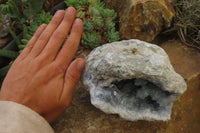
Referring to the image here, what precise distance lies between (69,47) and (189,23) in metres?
1.00

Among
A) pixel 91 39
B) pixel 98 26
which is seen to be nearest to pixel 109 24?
pixel 98 26

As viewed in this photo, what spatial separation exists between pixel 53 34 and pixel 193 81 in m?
1.04

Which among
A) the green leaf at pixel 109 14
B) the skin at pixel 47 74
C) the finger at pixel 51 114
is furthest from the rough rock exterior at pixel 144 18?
the finger at pixel 51 114

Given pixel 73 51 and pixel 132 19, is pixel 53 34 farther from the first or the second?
pixel 132 19

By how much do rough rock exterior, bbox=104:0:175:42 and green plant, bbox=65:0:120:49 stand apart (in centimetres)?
9

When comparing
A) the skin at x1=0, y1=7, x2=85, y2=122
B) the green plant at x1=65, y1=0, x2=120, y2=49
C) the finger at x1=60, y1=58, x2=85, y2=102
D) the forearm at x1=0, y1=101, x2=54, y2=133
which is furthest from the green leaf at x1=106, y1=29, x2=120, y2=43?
the forearm at x1=0, y1=101, x2=54, y2=133

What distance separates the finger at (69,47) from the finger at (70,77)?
2.8 inches

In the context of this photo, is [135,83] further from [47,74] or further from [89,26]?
[89,26]

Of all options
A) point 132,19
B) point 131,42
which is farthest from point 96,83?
point 132,19

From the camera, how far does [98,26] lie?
5.32 feet

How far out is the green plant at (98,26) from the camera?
1.60 metres

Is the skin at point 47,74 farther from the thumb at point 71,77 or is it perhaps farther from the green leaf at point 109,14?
the green leaf at point 109,14

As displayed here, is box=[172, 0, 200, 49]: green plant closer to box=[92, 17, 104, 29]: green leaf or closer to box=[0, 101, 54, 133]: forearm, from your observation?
box=[92, 17, 104, 29]: green leaf

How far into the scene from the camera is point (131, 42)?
46.3 inches
